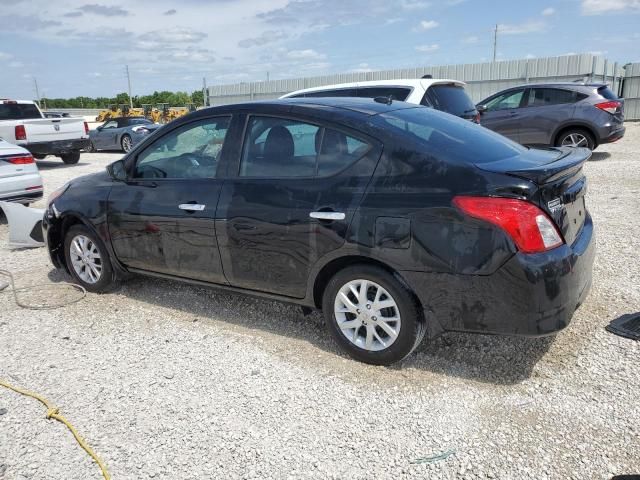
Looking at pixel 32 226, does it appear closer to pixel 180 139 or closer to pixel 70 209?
pixel 70 209

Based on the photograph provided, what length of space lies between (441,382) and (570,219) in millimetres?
1254

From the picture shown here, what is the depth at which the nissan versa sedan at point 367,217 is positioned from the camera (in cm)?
301

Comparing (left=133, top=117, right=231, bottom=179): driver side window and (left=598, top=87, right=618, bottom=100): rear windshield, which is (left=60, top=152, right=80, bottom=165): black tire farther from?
(left=598, top=87, right=618, bottom=100): rear windshield

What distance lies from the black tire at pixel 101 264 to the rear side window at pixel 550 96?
10523 millimetres

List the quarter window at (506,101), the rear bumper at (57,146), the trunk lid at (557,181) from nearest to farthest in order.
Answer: the trunk lid at (557,181) < the quarter window at (506,101) < the rear bumper at (57,146)

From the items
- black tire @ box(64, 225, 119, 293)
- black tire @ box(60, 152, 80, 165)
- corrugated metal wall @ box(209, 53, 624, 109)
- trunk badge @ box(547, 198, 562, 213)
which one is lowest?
black tire @ box(60, 152, 80, 165)

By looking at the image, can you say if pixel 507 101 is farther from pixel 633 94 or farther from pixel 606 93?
pixel 633 94

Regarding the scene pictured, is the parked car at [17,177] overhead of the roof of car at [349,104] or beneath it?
beneath

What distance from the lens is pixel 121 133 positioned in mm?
19484

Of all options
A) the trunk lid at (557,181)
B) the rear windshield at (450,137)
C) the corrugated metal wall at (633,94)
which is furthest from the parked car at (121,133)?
the corrugated metal wall at (633,94)

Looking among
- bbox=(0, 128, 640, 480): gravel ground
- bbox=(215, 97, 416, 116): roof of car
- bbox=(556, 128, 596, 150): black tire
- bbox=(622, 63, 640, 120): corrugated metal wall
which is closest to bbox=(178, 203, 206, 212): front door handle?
bbox=(215, 97, 416, 116): roof of car

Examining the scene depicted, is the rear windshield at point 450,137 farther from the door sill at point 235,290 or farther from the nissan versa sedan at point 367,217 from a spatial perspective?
the door sill at point 235,290

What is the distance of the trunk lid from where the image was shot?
3027 mm

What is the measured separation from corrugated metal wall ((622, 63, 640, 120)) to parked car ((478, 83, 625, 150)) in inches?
491
